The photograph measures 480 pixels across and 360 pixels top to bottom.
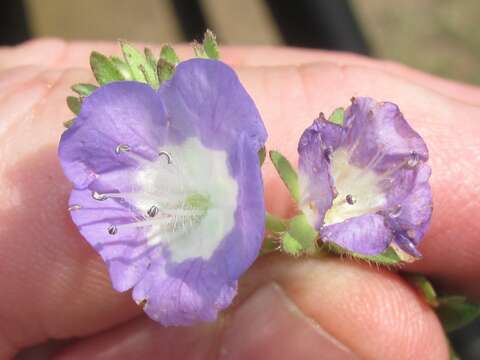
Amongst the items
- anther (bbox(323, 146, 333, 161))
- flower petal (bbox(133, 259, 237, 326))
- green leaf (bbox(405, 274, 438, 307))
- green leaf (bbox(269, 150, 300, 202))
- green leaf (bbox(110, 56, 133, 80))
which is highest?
green leaf (bbox(110, 56, 133, 80))

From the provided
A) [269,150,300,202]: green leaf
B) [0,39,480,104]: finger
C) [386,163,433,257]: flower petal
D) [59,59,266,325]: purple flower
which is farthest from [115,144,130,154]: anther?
[0,39,480,104]: finger

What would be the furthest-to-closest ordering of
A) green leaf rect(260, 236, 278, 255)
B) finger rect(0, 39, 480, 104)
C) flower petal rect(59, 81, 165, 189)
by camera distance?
finger rect(0, 39, 480, 104)
green leaf rect(260, 236, 278, 255)
flower petal rect(59, 81, 165, 189)

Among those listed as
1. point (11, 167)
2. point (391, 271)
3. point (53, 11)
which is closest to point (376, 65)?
point (391, 271)

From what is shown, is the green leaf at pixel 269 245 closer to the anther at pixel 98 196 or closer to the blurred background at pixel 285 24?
the anther at pixel 98 196

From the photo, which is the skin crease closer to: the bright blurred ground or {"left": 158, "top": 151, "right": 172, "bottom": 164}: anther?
{"left": 158, "top": 151, "right": 172, "bottom": 164}: anther

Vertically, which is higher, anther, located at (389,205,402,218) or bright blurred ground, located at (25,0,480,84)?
anther, located at (389,205,402,218)

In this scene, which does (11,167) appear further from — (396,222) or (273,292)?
(396,222)

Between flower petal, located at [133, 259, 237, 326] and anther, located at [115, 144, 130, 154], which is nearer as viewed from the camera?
flower petal, located at [133, 259, 237, 326]
